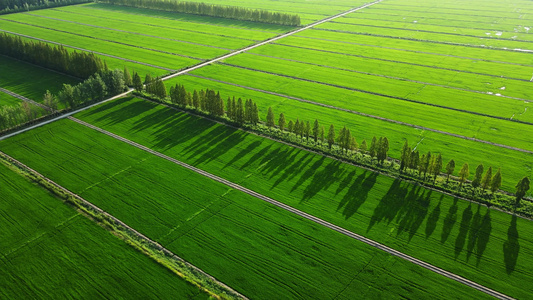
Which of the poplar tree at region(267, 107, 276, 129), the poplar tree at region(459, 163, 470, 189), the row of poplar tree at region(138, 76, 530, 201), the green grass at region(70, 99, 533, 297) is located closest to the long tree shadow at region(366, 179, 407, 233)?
the green grass at region(70, 99, 533, 297)

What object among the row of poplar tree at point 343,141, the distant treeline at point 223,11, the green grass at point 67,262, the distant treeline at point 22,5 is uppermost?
the distant treeline at point 223,11

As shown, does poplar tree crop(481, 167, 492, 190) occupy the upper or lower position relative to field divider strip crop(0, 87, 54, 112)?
upper

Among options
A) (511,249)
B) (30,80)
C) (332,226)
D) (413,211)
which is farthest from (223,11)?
(511,249)

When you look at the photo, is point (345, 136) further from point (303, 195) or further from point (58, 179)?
point (58, 179)

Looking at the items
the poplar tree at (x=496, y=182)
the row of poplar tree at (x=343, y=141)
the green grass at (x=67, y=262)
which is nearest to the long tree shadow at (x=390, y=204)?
the row of poplar tree at (x=343, y=141)

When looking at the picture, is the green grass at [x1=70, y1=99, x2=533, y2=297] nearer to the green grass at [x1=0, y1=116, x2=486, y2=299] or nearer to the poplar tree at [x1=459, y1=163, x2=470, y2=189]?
the green grass at [x1=0, y1=116, x2=486, y2=299]

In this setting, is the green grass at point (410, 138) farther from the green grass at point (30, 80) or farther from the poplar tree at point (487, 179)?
the green grass at point (30, 80)

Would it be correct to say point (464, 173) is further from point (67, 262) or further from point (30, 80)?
point (30, 80)
